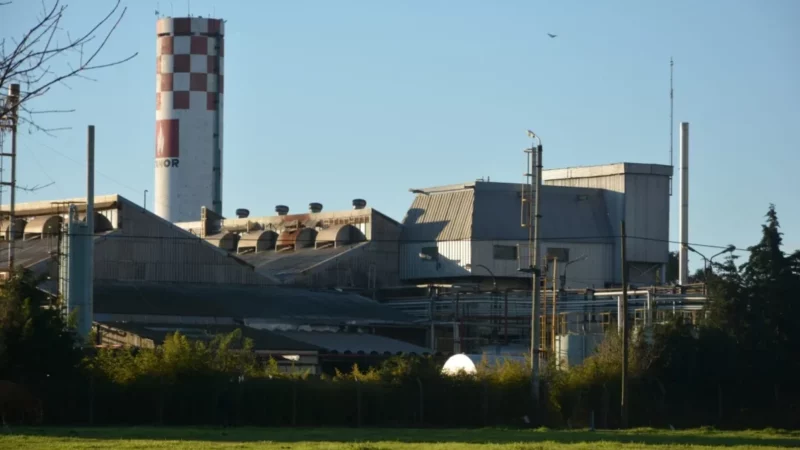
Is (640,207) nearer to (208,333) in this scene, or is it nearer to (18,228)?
(208,333)

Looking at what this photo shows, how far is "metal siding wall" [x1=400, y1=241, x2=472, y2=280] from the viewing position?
232ft

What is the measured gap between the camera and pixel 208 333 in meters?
53.2

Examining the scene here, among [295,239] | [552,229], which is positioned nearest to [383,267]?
[295,239]

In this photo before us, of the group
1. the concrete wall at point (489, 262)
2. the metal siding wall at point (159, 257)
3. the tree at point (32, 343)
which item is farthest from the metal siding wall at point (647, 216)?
the tree at point (32, 343)

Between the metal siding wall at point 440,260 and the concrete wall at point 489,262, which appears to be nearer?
the concrete wall at point 489,262

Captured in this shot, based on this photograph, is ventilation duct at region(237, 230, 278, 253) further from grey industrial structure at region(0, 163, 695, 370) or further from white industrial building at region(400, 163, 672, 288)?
white industrial building at region(400, 163, 672, 288)

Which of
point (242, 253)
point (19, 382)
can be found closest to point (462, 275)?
point (242, 253)

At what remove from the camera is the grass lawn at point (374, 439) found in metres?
27.1

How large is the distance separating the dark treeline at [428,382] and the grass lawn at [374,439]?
3.10 meters

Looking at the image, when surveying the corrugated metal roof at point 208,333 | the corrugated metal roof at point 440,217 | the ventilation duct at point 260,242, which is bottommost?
the corrugated metal roof at point 208,333

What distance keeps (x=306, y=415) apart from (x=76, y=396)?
6.96 meters

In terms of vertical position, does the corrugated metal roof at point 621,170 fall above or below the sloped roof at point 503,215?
above

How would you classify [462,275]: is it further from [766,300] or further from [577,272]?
[766,300]

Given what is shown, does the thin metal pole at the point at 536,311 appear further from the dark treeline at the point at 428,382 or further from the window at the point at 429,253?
the window at the point at 429,253
